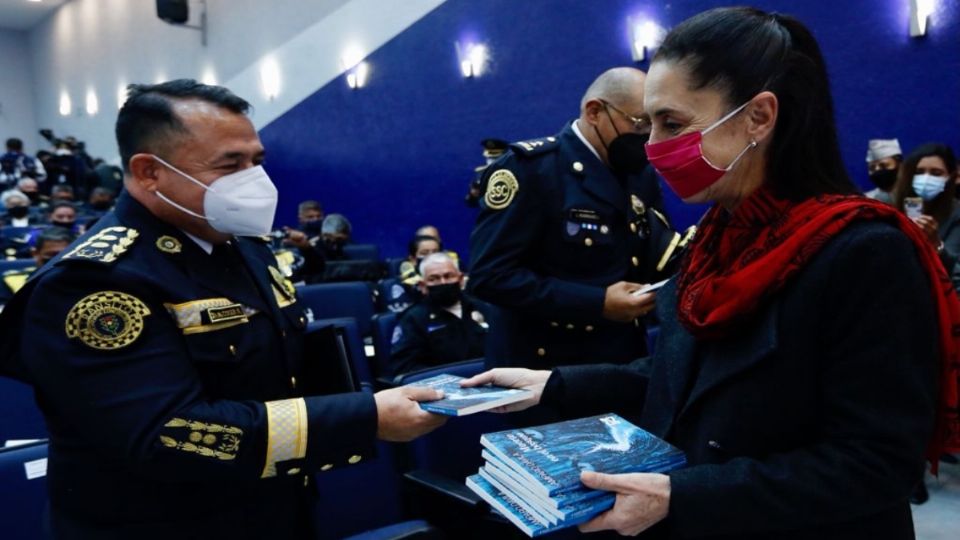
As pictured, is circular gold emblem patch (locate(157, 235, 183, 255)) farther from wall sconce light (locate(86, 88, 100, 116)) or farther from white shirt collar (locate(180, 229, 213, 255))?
wall sconce light (locate(86, 88, 100, 116))

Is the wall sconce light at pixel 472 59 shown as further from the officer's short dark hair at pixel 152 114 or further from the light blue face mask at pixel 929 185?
the officer's short dark hair at pixel 152 114

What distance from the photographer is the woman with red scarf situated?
859 mm

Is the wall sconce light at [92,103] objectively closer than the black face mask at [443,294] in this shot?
No

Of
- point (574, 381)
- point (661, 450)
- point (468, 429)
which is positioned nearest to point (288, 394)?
point (574, 381)

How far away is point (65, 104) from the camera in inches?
655

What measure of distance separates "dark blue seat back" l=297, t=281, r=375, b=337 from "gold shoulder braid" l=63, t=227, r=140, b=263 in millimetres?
2952

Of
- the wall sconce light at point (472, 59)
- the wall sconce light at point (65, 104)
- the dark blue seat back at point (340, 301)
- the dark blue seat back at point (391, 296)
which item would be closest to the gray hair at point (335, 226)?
the dark blue seat back at point (391, 296)

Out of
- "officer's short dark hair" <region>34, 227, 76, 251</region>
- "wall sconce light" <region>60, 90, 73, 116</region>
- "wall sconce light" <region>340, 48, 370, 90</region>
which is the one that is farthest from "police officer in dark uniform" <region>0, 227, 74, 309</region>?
"wall sconce light" <region>60, 90, 73, 116</region>

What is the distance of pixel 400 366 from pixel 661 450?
2.41 m

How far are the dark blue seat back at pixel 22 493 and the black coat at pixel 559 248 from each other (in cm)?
117

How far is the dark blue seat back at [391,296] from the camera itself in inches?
184

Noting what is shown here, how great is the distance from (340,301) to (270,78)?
655cm

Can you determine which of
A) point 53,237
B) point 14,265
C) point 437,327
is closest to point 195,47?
point 14,265

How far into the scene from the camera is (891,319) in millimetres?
843
